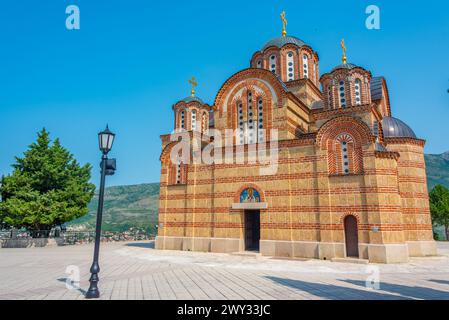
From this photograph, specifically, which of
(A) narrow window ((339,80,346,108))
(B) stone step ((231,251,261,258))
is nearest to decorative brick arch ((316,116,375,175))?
(A) narrow window ((339,80,346,108))

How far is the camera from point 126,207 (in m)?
91.4

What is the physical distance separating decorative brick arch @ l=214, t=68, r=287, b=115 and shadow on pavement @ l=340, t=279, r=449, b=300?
37.0 feet

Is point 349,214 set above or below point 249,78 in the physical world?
below

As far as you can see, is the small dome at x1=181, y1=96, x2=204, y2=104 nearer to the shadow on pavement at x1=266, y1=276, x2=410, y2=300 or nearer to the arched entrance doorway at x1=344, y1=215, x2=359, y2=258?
the arched entrance doorway at x1=344, y1=215, x2=359, y2=258

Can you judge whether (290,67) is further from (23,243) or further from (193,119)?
(23,243)

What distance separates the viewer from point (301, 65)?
72.2ft

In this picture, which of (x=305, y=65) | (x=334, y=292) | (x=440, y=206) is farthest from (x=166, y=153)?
(x=440, y=206)

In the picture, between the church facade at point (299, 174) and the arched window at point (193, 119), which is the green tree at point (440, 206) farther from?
the arched window at point (193, 119)

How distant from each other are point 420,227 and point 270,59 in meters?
14.7

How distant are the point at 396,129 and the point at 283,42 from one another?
992 cm

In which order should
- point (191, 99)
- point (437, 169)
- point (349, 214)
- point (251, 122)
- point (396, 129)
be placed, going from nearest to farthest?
1. point (349, 214)
2. point (251, 122)
3. point (396, 129)
4. point (191, 99)
5. point (437, 169)

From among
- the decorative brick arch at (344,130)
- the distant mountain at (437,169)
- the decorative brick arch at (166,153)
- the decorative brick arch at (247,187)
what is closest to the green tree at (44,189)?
the decorative brick arch at (166,153)

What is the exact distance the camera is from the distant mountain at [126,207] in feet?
231
